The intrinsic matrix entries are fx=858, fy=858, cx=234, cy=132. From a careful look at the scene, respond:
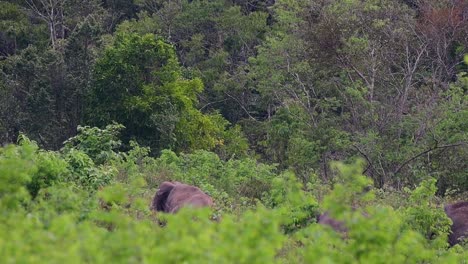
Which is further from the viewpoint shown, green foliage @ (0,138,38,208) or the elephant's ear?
the elephant's ear

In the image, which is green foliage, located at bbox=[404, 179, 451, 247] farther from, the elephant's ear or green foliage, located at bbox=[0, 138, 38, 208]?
green foliage, located at bbox=[0, 138, 38, 208]

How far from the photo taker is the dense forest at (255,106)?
1197 centimetres

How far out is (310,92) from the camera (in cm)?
2325

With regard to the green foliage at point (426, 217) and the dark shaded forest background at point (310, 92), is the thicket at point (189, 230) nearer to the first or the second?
the green foliage at point (426, 217)

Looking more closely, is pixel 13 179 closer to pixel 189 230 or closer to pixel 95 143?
pixel 189 230

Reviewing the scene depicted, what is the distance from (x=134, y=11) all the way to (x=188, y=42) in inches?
227

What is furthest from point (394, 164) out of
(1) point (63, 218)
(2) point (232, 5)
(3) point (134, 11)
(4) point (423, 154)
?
(3) point (134, 11)

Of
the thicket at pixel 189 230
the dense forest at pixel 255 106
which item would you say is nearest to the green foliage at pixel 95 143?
the dense forest at pixel 255 106

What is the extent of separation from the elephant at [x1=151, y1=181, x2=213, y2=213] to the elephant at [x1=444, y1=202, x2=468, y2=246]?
342 cm

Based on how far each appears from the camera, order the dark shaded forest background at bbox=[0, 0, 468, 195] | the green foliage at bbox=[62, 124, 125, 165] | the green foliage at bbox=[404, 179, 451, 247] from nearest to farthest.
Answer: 1. the green foliage at bbox=[404, 179, 451, 247]
2. the green foliage at bbox=[62, 124, 125, 165]
3. the dark shaded forest background at bbox=[0, 0, 468, 195]

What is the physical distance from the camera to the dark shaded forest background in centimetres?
1861

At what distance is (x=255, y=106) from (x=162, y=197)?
17374 mm

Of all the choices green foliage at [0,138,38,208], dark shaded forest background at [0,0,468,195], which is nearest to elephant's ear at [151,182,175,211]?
green foliage at [0,138,38,208]

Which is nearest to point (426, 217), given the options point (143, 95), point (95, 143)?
point (95, 143)
